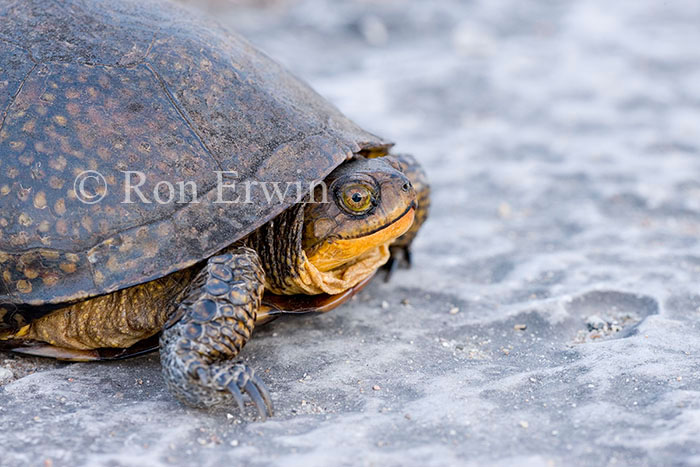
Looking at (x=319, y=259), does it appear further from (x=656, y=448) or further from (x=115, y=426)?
(x=656, y=448)

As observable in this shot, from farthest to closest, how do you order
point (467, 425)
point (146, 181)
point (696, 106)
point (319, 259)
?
point (696, 106) < point (319, 259) < point (146, 181) < point (467, 425)

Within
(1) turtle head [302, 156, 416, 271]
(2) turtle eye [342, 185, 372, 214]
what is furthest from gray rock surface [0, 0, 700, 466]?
(2) turtle eye [342, 185, 372, 214]

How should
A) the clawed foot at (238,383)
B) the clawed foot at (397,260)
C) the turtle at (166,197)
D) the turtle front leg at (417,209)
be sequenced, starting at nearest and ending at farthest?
the clawed foot at (238,383) < the turtle at (166,197) < the turtle front leg at (417,209) < the clawed foot at (397,260)

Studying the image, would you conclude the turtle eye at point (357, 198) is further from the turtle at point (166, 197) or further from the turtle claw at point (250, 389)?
the turtle claw at point (250, 389)

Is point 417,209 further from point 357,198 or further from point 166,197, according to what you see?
point 166,197

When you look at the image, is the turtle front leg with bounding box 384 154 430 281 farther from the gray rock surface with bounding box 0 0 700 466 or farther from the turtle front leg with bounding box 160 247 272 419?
the turtle front leg with bounding box 160 247 272 419

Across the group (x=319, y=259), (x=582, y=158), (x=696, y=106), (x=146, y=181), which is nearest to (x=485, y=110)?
(x=582, y=158)

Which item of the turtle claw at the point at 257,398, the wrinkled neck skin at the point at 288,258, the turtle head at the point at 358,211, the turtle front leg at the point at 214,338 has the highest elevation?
the turtle head at the point at 358,211
